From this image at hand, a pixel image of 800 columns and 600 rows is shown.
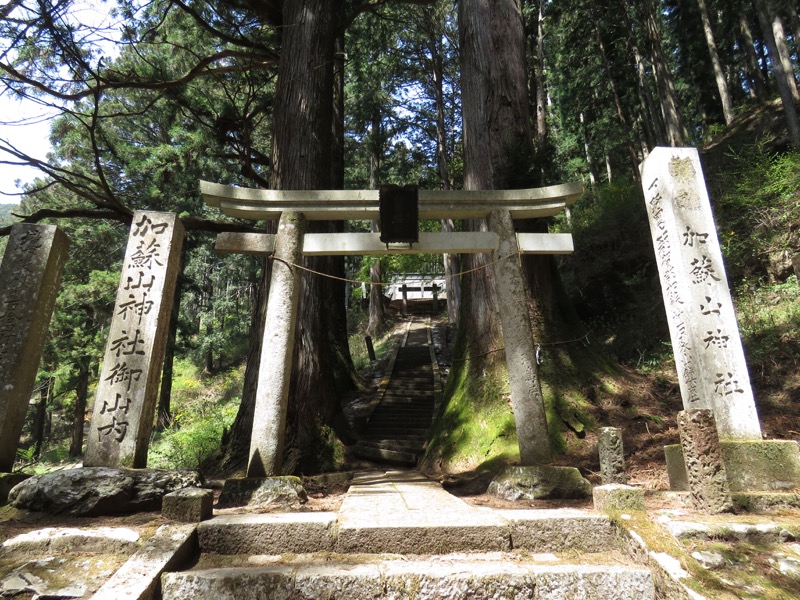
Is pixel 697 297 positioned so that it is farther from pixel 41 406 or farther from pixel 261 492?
pixel 41 406

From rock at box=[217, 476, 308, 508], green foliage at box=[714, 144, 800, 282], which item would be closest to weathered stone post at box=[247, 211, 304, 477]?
rock at box=[217, 476, 308, 508]

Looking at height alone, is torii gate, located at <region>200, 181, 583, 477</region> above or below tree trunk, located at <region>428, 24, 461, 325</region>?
below

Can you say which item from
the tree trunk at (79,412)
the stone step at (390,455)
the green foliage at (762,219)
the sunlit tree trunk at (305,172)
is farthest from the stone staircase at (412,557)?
the tree trunk at (79,412)

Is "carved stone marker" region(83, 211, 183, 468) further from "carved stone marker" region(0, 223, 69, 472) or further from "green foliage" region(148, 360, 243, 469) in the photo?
"green foliage" region(148, 360, 243, 469)

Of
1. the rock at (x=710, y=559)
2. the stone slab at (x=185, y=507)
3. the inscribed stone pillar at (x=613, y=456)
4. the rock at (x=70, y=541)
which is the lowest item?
the rock at (x=710, y=559)

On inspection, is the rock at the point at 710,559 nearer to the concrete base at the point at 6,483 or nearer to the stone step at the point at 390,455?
the stone step at the point at 390,455

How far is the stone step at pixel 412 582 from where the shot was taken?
2.37 metres

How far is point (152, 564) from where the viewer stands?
2447mm

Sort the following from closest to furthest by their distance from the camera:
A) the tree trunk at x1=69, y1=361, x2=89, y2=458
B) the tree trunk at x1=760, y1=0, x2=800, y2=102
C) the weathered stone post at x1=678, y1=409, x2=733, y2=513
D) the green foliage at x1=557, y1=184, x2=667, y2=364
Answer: the weathered stone post at x1=678, y1=409, x2=733, y2=513 → the green foliage at x1=557, y1=184, x2=667, y2=364 → the tree trunk at x1=760, y1=0, x2=800, y2=102 → the tree trunk at x1=69, y1=361, x2=89, y2=458

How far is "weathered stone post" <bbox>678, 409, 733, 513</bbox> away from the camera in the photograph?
292cm

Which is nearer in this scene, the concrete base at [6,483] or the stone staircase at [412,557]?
the stone staircase at [412,557]

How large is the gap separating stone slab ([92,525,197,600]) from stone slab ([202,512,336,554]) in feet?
0.40

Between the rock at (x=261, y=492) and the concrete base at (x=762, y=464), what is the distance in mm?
3371

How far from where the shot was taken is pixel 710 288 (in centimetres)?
391
